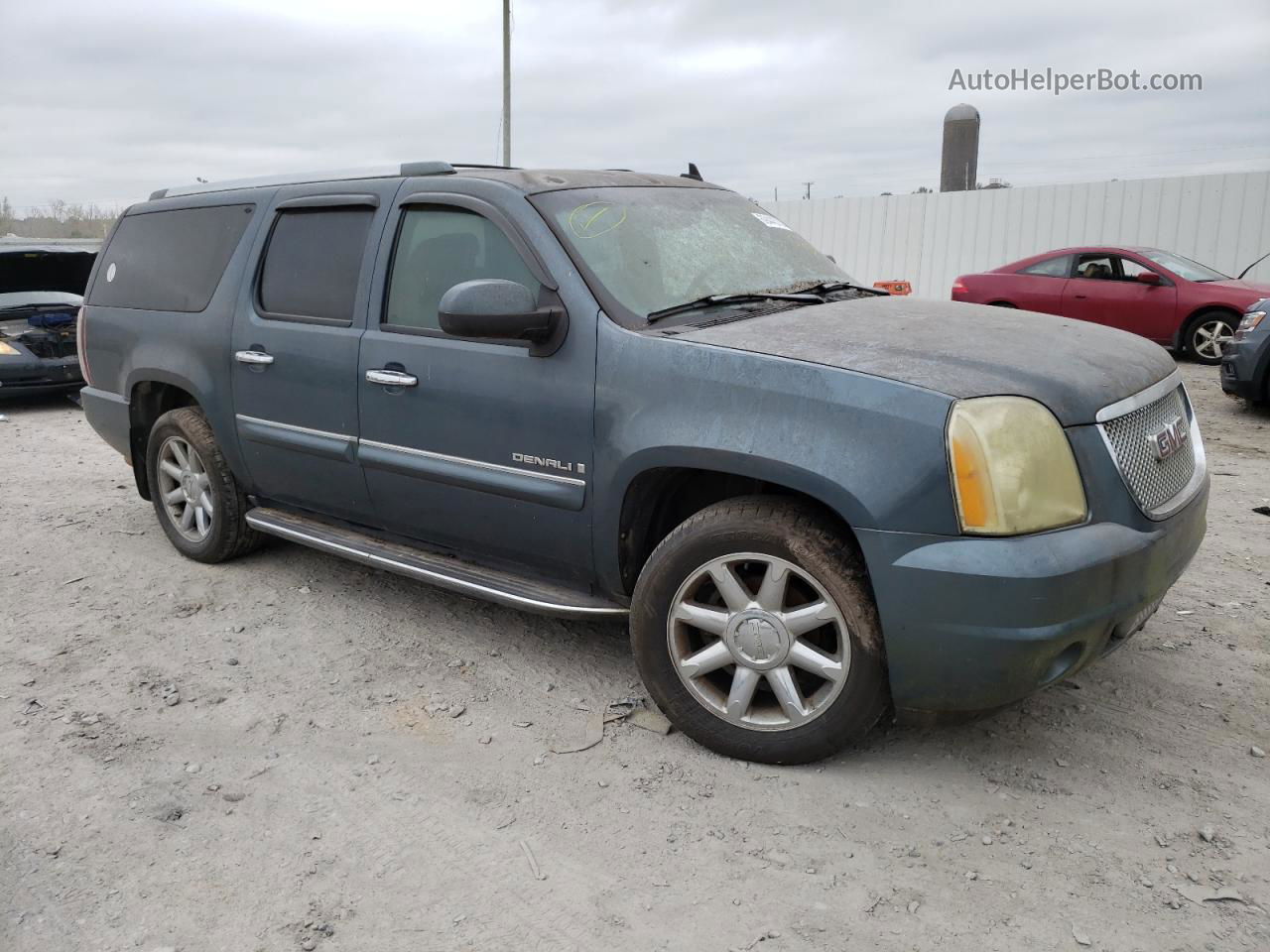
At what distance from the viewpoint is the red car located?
11.5 meters

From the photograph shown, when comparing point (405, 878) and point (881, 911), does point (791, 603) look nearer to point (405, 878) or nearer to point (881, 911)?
point (881, 911)

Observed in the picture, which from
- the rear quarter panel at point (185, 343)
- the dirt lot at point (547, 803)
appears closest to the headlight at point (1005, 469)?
the dirt lot at point (547, 803)

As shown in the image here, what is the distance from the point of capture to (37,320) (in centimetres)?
1003

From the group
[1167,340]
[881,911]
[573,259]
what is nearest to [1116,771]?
[881,911]

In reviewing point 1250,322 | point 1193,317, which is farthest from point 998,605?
point 1193,317

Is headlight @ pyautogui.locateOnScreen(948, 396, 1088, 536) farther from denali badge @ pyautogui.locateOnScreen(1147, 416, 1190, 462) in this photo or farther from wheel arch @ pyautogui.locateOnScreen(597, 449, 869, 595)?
denali badge @ pyautogui.locateOnScreen(1147, 416, 1190, 462)

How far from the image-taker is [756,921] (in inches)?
96.0

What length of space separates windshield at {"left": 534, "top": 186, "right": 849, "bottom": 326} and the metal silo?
63.4ft

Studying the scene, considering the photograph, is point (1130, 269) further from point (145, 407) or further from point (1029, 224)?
point (145, 407)

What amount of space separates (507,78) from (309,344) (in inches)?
639

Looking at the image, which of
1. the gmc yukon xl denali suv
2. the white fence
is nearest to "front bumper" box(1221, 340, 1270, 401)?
the gmc yukon xl denali suv

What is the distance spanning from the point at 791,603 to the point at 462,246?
177 cm

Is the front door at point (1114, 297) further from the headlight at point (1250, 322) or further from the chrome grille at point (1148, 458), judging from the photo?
the chrome grille at point (1148, 458)

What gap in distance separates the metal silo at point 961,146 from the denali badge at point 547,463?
20.4 metres
